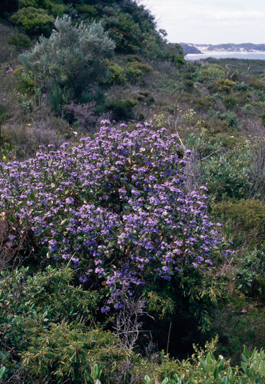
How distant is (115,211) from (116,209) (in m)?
0.05

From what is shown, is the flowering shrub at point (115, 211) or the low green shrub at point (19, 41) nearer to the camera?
the flowering shrub at point (115, 211)

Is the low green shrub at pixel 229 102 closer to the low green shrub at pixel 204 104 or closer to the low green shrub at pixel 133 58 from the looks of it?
the low green shrub at pixel 204 104

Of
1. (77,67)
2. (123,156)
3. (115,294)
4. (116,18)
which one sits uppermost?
(116,18)

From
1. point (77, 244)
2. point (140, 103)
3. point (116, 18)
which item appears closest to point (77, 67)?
point (140, 103)

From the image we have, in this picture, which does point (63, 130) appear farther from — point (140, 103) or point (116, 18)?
point (116, 18)

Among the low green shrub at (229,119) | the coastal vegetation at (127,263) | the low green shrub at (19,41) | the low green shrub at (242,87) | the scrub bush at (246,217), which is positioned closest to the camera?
the coastal vegetation at (127,263)

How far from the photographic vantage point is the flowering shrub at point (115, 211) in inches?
114

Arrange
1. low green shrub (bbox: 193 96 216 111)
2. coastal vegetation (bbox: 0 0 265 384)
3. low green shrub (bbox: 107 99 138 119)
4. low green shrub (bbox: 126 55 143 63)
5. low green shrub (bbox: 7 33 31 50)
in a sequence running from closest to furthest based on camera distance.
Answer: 1. coastal vegetation (bbox: 0 0 265 384)
2. low green shrub (bbox: 107 99 138 119)
3. low green shrub (bbox: 7 33 31 50)
4. low green shrub (bbox: 193 96 216 111)
5. low green shrub (bbox: 126 55 143 63)

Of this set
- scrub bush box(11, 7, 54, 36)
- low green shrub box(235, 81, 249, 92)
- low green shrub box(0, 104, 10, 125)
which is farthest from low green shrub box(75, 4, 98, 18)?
low green shrub box(0, 104, 10, 125)

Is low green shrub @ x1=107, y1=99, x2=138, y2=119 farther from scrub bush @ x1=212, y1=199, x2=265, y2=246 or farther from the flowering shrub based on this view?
the flowering shrub

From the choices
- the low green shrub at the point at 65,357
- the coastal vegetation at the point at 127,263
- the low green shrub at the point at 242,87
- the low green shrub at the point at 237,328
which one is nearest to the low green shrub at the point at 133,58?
the low green shrub at the point at 242,87

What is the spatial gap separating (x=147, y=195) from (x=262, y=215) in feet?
7.39

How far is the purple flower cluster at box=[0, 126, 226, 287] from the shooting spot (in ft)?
9.53

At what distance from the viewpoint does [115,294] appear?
2750 millimetres
